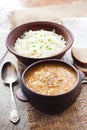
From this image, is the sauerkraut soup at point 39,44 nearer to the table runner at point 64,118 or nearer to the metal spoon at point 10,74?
the metal spoon at point 10,74

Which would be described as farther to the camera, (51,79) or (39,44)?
(39,44)

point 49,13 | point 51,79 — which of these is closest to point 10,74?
point 51,79

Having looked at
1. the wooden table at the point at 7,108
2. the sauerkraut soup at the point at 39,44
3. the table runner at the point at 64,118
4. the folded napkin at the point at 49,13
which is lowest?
the folded napkin at the point at 49,13

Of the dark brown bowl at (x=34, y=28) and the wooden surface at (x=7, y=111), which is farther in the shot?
the dark brown bowl at (x=34, y=28)

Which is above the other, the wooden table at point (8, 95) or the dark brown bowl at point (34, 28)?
the dark brown bowl at point (34, 28)

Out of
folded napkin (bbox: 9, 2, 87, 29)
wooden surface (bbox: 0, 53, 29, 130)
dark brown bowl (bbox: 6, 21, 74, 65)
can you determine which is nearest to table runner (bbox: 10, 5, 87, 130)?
wooden surface (bbox: 0, 53, 29, 130)

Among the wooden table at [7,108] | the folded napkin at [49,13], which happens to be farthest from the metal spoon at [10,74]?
the folded napkin at [49,13]

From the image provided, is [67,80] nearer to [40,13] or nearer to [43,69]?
[43,69]

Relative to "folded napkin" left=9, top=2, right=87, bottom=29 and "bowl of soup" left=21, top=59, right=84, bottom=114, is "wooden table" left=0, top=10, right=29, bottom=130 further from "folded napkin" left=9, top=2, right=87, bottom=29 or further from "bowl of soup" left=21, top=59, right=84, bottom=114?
"folded napkin" left=9, top=2, right=87, bottom=29

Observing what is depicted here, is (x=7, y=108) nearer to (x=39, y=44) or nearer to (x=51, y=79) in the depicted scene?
(x=51, y=79)
